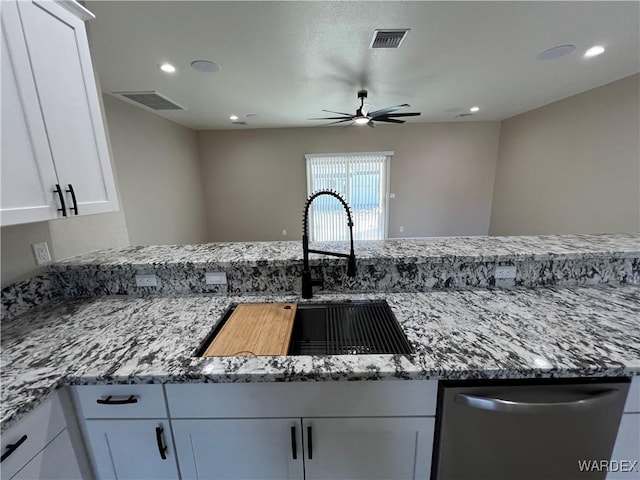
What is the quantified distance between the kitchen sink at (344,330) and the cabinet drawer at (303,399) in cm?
12

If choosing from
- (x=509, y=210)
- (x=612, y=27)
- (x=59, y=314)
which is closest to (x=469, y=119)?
(x=509, y=210)

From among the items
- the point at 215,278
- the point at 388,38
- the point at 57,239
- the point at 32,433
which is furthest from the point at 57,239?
the point at 388,38

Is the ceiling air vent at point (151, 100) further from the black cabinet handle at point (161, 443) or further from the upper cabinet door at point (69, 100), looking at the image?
the black cabinet handle at point (161, 443)

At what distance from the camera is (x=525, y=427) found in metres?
0.79

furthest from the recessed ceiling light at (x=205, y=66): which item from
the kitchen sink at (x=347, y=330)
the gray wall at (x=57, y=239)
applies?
the kitchen sink at (x=347, y=330)

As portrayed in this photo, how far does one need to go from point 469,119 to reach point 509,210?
210 cm

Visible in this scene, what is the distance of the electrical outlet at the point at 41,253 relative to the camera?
1217mm

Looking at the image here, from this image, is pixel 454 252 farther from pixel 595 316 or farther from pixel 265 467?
pixel 265 467

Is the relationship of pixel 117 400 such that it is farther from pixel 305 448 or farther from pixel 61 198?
pixel 61 198

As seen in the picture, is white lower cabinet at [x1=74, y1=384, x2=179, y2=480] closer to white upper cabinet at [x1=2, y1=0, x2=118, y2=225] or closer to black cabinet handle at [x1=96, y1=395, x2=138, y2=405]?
black cabinet handle at [x1=96, y1=395, x2=138, y2=405]

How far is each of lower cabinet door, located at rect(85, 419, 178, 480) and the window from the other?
4975mm

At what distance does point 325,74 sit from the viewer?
2.68 m

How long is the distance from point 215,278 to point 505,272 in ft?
4.86

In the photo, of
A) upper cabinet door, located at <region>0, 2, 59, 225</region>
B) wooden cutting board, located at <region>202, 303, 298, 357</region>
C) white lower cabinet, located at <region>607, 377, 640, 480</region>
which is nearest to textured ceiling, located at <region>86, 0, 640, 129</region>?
upper cabinet door, located at <region>0, 2, 59, 225</region>
